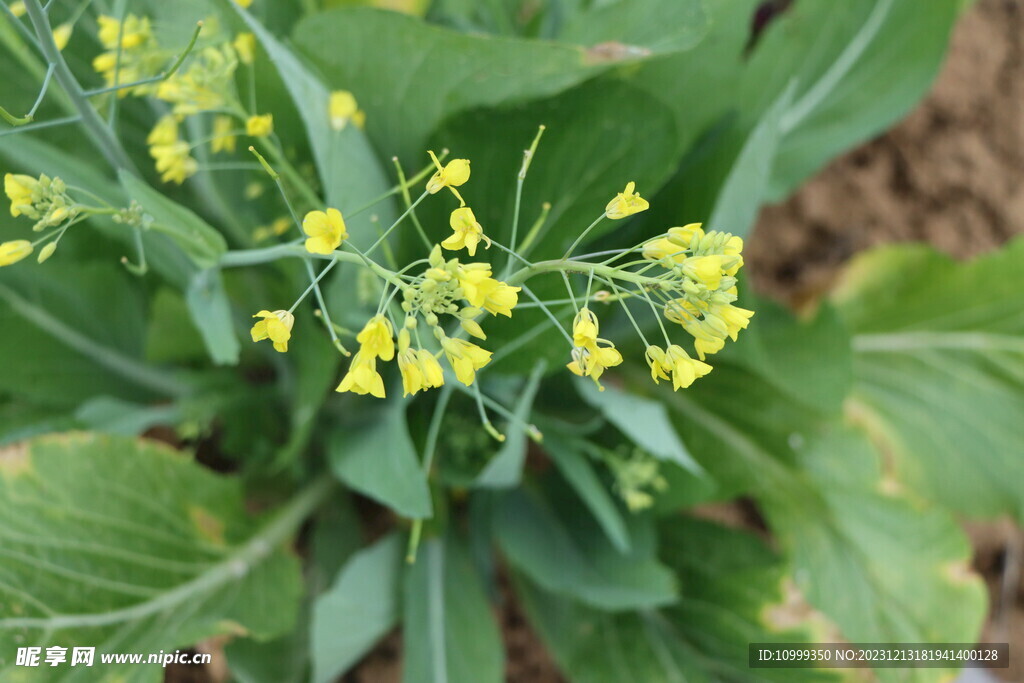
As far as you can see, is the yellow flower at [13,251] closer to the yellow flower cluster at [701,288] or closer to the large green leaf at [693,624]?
the yellow flower cluster at [701,288]

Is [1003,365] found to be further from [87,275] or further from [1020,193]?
[87,275]

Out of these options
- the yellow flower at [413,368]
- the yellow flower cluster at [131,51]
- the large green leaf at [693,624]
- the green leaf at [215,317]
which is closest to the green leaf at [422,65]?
the yellow flower cluster at [131,51]

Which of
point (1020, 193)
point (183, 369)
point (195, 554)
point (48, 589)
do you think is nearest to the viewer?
point (48, 589)

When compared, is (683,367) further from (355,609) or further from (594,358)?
(355,609)

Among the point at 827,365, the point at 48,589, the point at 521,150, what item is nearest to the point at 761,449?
the point at 827,365

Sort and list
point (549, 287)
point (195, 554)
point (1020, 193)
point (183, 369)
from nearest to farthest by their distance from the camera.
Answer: point (549, 287)
point (195, 554)
point (183, 369)
point (1020, 193)

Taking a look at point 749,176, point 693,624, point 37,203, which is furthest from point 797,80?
point 37,203
